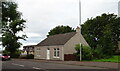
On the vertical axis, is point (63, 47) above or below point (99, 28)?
below

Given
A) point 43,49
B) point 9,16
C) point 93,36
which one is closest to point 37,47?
point 43,49

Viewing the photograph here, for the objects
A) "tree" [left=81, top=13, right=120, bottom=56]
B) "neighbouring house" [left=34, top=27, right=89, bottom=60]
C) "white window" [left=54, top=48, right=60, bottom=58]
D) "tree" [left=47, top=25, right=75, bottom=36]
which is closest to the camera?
"neighbouring house" [left=34, top=27, right=89, bottom=60]

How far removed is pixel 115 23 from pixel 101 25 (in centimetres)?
431

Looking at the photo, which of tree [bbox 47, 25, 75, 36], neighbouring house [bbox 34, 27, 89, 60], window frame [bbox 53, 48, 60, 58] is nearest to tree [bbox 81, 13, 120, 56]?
tree [bbox 47, 25, 75, 36]

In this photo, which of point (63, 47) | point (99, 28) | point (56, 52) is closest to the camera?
point (63, 47)

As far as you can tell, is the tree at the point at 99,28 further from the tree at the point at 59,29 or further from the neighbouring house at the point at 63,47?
the neighbouring house at the point at 63,47

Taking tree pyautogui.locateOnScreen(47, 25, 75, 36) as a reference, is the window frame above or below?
below

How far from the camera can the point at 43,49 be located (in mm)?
50094

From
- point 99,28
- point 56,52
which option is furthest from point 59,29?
point 56,52

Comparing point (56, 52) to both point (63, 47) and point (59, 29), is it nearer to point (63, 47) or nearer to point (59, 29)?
point (63, 47)

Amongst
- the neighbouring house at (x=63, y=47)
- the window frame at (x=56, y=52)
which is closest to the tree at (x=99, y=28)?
the neighbouring house at (x=63, y=47)

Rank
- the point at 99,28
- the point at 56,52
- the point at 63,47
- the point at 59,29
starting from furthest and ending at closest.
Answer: the point at 59,29
the point at 99,28
the point at 56,52
the point at 63,47

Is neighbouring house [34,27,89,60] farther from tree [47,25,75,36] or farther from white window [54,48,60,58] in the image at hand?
tree [47,25,75,36]

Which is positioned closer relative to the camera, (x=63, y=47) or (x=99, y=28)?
(x=63, y=47)
